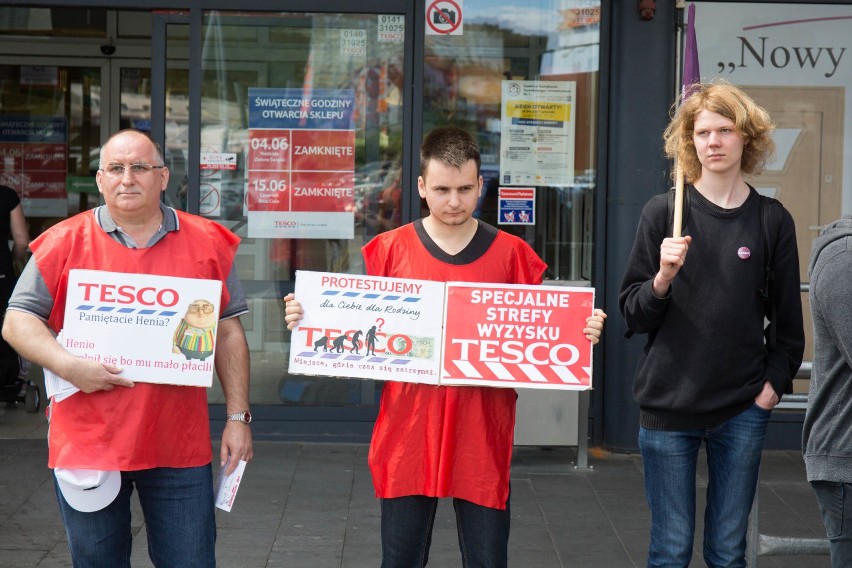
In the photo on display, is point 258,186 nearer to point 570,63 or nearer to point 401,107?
point 401,107

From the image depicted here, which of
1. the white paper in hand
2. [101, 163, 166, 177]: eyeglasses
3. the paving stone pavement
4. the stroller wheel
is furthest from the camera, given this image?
the stroller wheel

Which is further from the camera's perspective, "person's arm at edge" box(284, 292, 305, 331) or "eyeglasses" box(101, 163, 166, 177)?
"person's arm at edge" box(284, 292, 305, 331)

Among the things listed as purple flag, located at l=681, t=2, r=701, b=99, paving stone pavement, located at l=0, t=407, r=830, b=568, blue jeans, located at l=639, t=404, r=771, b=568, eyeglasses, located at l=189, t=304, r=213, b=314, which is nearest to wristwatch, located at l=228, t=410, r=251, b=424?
eyeglasses, located at l=189, t=304, r=213, b=314

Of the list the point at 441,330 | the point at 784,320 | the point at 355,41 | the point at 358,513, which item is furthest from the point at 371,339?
the point at 355,41

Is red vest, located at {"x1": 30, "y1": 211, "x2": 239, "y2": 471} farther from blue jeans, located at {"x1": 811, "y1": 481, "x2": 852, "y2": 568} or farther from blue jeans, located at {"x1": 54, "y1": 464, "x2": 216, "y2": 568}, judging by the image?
blue jeans, located at {"x1": 811, "y1": 481, "x2": 852, "y2": 568}

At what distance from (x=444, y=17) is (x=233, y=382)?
4.46 meters

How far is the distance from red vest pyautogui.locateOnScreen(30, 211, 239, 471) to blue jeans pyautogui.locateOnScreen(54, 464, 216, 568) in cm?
8

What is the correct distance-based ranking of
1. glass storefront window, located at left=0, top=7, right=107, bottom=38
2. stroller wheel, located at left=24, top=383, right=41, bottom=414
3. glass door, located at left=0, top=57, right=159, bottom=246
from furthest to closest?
glass door, located at left=0, top=57, right=159, bottom=246, glass storefront window, located at left=0, top=7, right=107, bottom=38, stroller wheel, located at left=24, top=383, right=41, bottom=414

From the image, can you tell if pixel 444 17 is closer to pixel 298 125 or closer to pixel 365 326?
pixel 298 125

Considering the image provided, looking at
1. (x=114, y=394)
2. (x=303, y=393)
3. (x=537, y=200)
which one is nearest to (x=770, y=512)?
(x=537, y=200)

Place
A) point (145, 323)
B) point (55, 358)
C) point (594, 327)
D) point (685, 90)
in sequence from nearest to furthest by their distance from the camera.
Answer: point (55, 358) < point (145, 323) < point (594, 327) < point (685, 90)

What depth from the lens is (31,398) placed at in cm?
862

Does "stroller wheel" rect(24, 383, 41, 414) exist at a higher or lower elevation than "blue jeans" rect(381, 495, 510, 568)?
lower

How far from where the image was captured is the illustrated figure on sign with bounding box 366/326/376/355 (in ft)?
12.6
